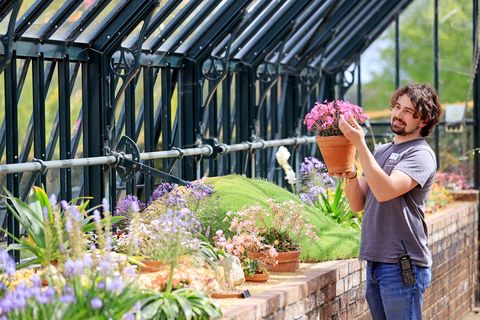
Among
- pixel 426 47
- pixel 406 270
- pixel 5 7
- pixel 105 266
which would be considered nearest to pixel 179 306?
pixel 105 266

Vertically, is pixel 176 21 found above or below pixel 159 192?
above

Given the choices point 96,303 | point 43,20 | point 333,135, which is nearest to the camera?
point 96,303

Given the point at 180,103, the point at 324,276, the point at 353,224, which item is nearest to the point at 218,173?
the point at 180,103

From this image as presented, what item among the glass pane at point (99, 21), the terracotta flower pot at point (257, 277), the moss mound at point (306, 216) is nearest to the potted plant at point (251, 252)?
the terracotta flower pot at point (257, 277)

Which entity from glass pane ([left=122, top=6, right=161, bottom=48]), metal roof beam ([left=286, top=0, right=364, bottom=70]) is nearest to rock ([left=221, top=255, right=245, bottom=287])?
glass pane ([left=122, top=6, right=161, bottom=48])

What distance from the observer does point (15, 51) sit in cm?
651

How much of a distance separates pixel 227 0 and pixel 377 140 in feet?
16.3

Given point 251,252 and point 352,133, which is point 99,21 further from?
point 352,133

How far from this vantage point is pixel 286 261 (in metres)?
5.64

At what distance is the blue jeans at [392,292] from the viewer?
191 inches

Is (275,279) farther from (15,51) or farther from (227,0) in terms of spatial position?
(227,0)

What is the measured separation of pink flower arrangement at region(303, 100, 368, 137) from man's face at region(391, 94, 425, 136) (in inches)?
18.4

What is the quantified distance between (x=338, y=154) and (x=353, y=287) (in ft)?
3.41

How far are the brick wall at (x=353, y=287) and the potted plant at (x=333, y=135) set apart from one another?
557 millimetres
